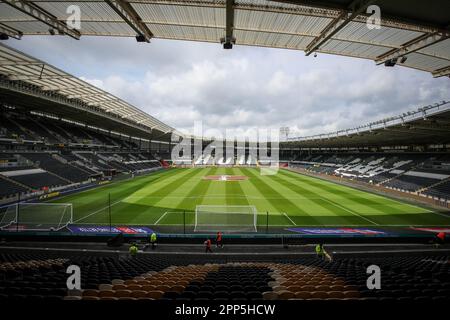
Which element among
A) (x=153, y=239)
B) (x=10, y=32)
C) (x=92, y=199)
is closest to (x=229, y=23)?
(x=10, y=32)

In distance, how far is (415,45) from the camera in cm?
884

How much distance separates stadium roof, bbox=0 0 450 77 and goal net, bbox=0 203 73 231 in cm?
1317

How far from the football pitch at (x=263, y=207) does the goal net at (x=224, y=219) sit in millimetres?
850

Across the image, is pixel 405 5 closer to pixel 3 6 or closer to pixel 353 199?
pixel 3 6

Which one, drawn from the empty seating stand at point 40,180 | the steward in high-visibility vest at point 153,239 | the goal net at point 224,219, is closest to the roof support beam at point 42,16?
the steward in high-visibility vest at point 153,239

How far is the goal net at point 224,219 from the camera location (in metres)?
18.7

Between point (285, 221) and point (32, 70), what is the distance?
27503 millimetres

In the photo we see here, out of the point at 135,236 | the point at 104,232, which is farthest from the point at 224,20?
the point at 104,232

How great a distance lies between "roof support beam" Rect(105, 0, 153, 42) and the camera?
718cm

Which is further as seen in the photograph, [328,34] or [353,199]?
[353,199]

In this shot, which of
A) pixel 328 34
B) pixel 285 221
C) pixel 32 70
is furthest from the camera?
pixel 32 70

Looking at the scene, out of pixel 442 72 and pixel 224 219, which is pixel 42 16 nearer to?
pixel 442 72
